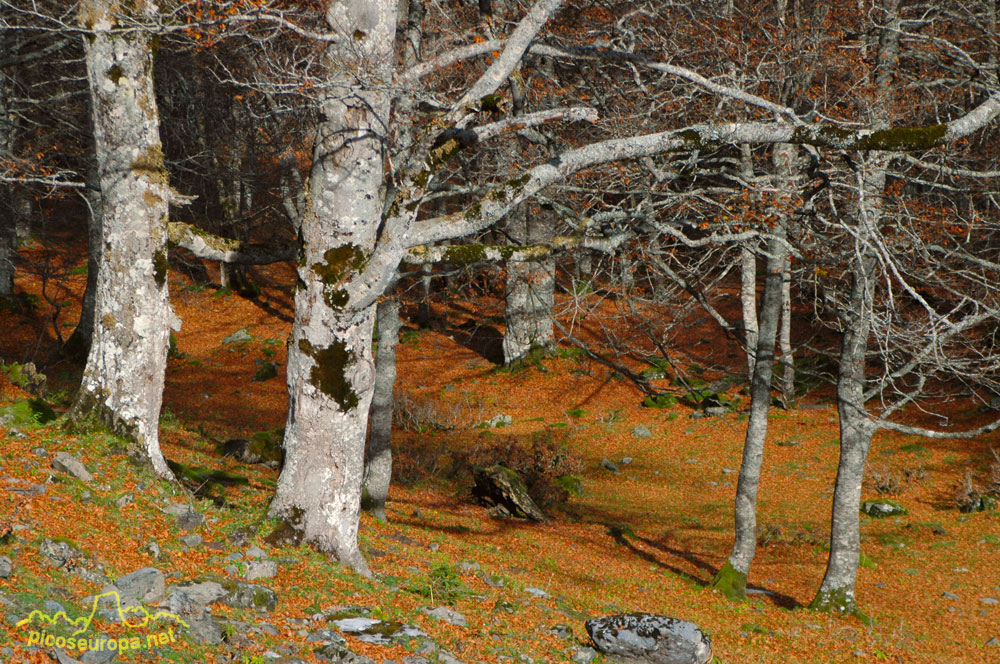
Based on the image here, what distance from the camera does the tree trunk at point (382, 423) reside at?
35.6 feet

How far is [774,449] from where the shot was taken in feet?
56.7

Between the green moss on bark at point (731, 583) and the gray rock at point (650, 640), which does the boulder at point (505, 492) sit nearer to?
the green moss on bark at point (731, 583)

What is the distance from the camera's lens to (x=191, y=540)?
6.14 metres

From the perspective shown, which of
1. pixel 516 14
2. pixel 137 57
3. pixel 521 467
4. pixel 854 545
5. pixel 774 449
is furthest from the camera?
pixel 774 449

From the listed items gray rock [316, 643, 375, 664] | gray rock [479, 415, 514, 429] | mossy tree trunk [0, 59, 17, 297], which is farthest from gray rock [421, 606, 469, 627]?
gray rock [479, 415, 514, 429]

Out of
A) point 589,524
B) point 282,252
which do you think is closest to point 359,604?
point 282,252

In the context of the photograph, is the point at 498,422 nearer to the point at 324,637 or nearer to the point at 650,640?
the point at 650,640

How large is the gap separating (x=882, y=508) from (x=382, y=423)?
9.65 metres

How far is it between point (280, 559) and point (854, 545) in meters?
7.75

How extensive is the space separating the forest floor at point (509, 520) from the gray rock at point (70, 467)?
0.23ft

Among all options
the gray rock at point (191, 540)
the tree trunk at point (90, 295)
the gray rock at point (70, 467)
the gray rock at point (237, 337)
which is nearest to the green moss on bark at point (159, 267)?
the gray rock at point (70, 467)

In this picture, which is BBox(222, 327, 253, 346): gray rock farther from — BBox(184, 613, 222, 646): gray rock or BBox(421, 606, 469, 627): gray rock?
BBox(184, 613, 222, 646): gray rock

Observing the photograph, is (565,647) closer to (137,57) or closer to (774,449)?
(137,57)

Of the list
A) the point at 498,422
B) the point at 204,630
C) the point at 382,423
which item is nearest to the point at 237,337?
the point at 498,422
